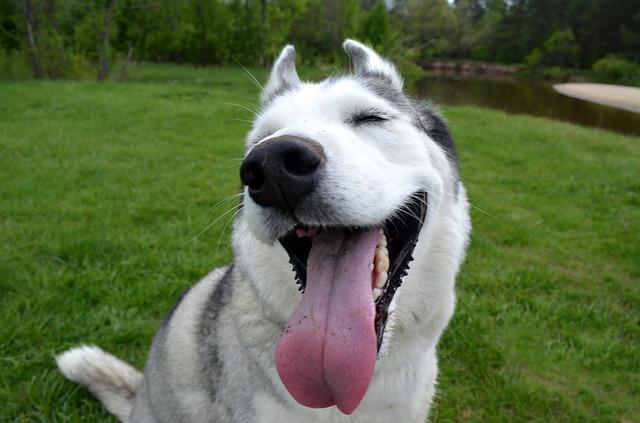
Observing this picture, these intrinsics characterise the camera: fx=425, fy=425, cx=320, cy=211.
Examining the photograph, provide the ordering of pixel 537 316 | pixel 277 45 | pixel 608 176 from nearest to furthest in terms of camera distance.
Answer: pixel 537 316, pixel 608 176, pixel 277 45

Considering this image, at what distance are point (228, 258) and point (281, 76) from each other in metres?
2.66

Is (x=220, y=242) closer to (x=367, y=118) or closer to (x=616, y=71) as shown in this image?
(x=367, y=118)

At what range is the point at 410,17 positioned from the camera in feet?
177

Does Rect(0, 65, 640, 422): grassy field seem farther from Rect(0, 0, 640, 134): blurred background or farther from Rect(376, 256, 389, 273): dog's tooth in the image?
Rect(0, 0, 640, 134): blurred background

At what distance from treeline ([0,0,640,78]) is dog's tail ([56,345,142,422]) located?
57.6 ft

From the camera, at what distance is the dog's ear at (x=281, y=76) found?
2420 mm

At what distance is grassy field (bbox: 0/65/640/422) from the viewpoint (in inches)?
121

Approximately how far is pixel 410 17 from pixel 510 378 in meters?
57.9

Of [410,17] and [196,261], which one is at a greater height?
[410,17]

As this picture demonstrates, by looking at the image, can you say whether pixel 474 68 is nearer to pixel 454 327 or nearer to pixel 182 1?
pixel 182 1

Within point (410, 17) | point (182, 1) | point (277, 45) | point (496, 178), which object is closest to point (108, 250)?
point (496, 178)

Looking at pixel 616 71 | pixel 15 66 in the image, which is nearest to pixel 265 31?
pixel 15 66

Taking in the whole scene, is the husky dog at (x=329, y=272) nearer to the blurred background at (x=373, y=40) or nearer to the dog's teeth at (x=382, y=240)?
the dog's teeth at (x=382, y=240)

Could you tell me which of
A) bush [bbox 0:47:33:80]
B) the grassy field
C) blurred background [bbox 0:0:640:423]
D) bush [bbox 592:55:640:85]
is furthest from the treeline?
the grassy field
